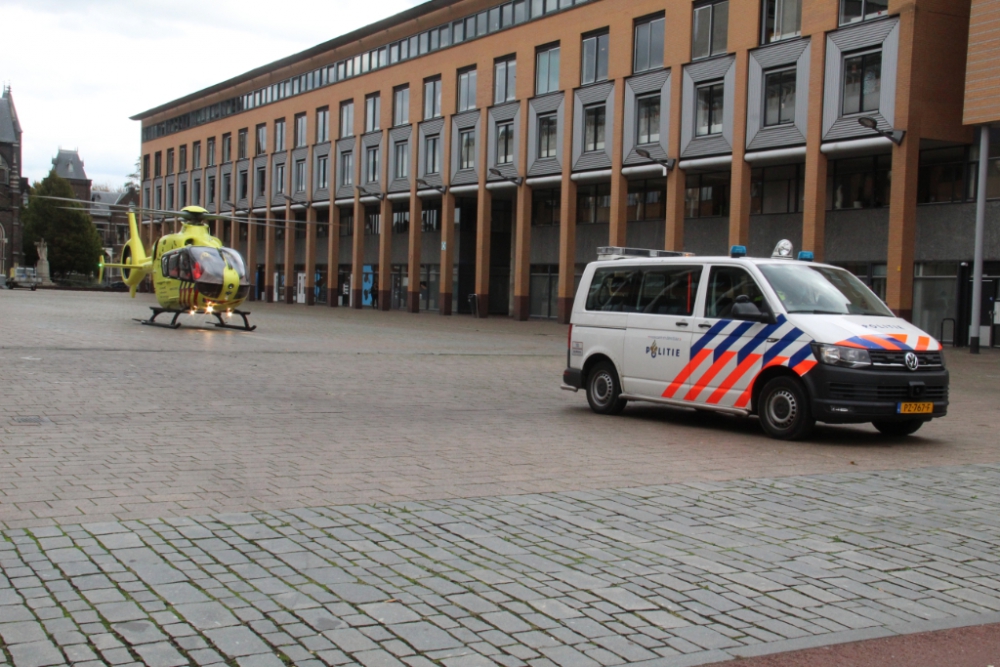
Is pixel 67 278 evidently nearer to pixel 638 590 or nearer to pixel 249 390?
pixel 249 390

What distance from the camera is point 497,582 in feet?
16.8

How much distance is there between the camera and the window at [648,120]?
37.3 meters

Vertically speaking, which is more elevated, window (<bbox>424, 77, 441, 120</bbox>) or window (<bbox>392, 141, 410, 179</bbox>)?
window (<bbox>424, 77, 441, 120</bbox>)

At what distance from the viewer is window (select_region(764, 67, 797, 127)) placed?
32.1 meters

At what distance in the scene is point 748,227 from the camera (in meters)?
35.3

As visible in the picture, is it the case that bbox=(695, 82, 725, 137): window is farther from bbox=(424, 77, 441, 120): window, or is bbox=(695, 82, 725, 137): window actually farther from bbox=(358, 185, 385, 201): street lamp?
bbox=(358, 185, 385, 201): street lamp

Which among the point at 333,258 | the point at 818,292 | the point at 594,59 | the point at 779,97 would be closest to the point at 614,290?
the point at 818,292

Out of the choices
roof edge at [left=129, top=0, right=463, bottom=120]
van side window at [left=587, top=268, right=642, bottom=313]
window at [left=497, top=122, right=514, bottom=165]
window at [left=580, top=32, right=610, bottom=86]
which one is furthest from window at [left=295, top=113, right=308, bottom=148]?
van side window at [left=587, top=268, right=642, bottom=313]

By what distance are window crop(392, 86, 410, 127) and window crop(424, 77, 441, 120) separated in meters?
1.70

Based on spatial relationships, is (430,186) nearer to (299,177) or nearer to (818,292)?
(299,177)

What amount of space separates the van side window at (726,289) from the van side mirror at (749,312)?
19cm

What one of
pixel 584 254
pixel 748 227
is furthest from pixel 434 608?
pixel 584 254

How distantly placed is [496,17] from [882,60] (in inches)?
810

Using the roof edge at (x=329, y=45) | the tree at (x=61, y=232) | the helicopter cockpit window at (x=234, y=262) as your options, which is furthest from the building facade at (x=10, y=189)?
the helicopter cockpit window at (x=234, y=262)
